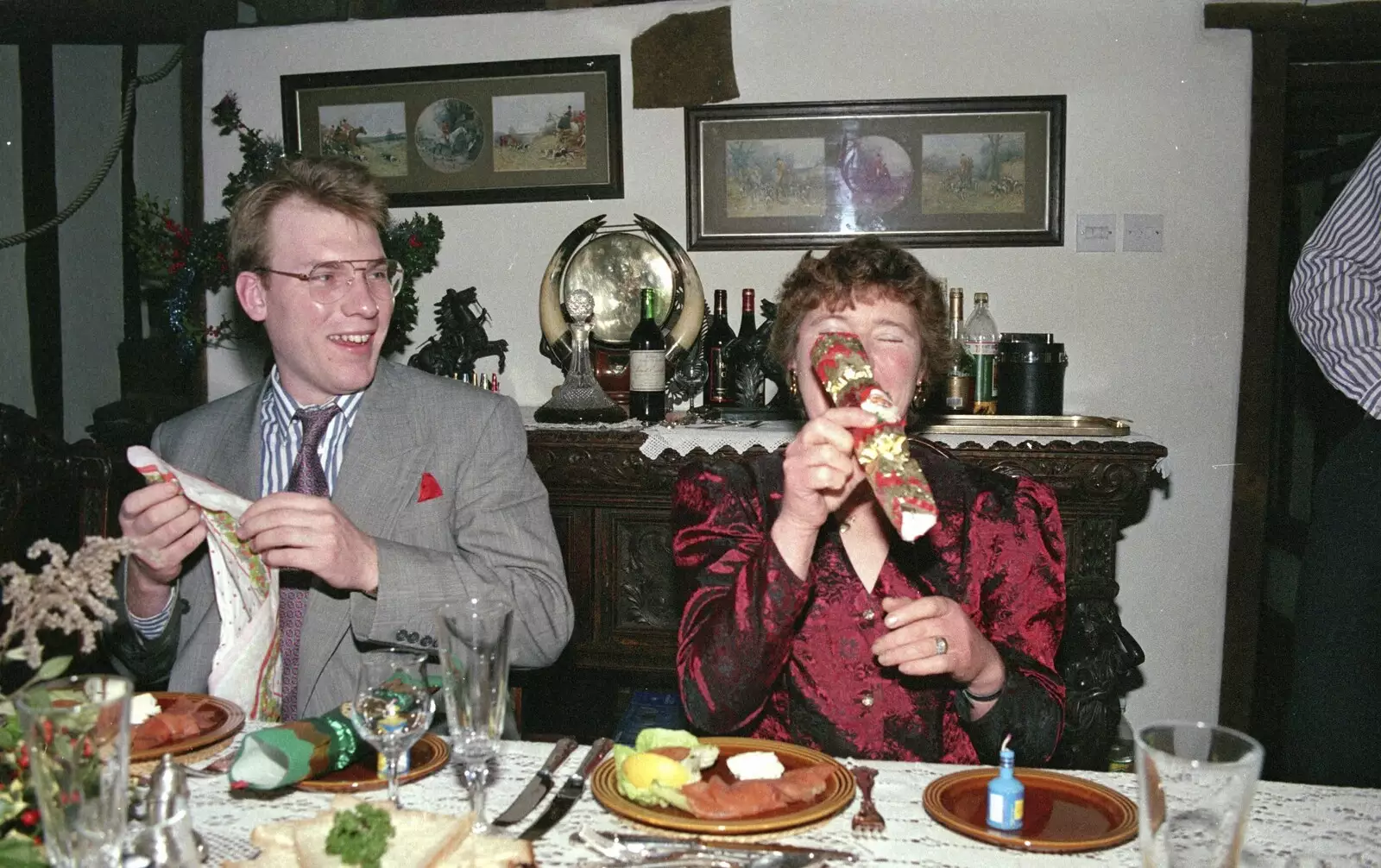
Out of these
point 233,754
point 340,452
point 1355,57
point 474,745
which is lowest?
point 233,754

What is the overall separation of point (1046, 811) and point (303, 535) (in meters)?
1.20

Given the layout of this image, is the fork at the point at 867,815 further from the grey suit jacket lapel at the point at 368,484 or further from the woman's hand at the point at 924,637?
the grey suit jacket lapel at the point at 368,484

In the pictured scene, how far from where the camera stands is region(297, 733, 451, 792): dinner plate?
1433 mm

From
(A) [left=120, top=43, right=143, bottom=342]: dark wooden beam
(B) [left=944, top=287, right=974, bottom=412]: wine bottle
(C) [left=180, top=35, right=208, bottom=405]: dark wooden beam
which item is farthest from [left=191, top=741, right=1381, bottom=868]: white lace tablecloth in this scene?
(A) [left=120, top=43, right=143, bottom=342]: dark wooden beam

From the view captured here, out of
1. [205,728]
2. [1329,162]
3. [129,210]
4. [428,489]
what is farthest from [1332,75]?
[129,210]

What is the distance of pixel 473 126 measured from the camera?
434 centimetres

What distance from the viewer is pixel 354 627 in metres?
2.00

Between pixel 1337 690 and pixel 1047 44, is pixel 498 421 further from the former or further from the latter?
pixel 1047 44

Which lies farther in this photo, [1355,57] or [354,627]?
[1355,57]

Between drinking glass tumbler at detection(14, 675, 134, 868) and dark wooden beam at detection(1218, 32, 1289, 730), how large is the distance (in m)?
3.98

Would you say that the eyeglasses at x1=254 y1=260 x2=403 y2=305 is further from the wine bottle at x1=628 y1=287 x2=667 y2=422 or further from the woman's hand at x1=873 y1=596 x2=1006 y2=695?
the wine bottle at x1=628 y1=287 x2=667 y2=422

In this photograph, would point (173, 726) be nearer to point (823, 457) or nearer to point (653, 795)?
point (653, 795)

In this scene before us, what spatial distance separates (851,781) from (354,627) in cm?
100

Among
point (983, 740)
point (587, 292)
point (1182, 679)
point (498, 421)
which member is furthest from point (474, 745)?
point (1182, 679)
